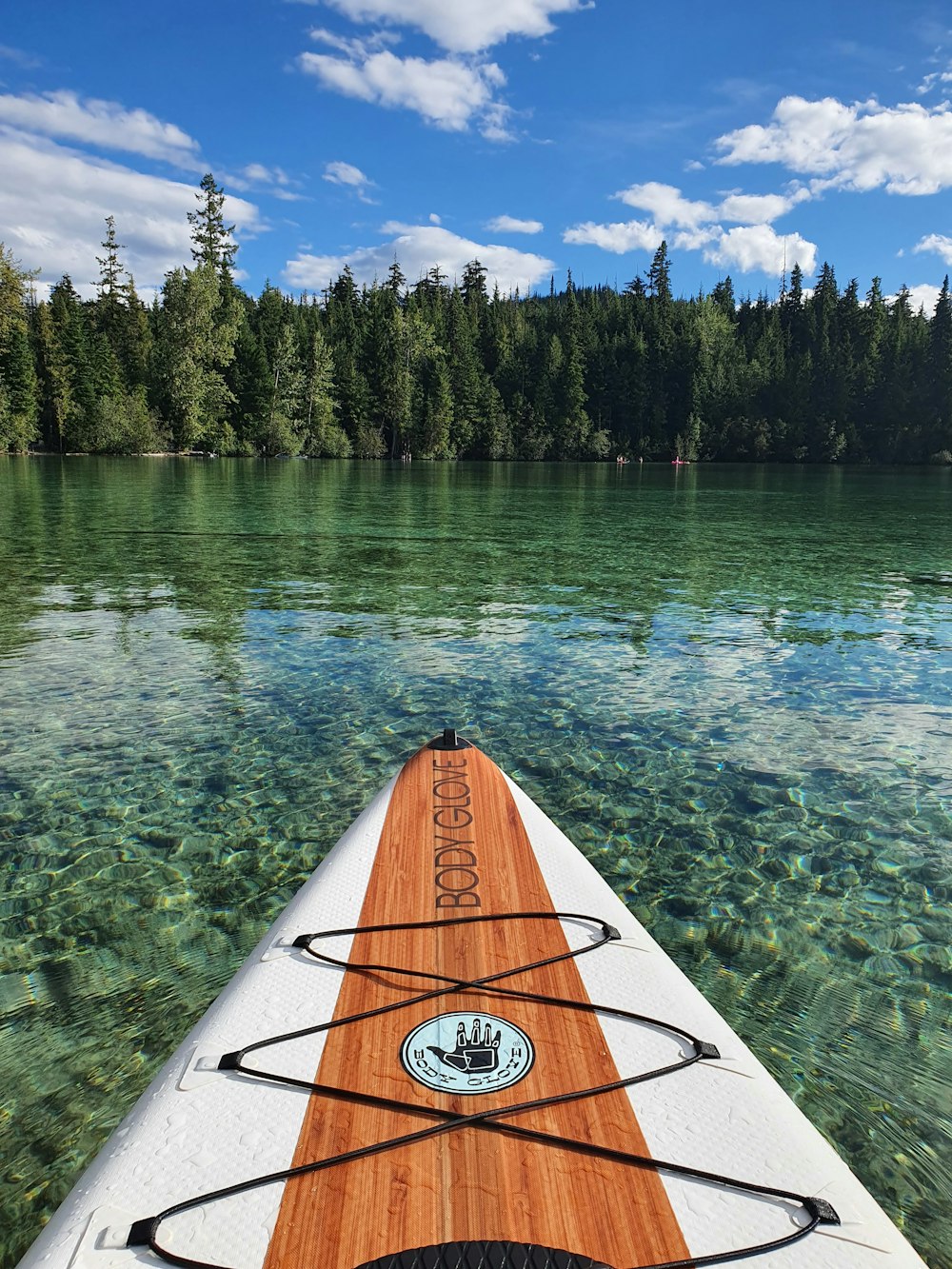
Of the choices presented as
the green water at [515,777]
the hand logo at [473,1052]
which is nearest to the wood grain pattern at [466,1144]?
the hand logo at [473,1052]

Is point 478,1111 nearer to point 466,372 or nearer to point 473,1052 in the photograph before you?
point 473,1052

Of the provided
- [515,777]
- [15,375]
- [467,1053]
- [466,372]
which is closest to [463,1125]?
[467,1053]

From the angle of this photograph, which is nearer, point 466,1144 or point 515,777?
point 466,1144

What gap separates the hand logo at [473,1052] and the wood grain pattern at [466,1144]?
121mm

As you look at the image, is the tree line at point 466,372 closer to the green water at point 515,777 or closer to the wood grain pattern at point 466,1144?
the green water at point 515,777

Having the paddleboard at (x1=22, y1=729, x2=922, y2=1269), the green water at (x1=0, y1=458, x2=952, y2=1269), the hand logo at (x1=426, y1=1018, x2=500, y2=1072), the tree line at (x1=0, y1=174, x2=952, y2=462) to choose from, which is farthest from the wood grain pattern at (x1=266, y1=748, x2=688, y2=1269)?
the tree line at (x1=0, y1=174, x2=952, y2=462)

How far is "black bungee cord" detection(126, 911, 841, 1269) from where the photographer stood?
2.14 m

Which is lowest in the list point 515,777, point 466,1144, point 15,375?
point 515,777

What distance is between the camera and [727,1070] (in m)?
2.79

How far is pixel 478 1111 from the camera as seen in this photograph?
252 cm

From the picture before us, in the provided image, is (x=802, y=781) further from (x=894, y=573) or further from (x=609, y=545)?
(x=609, y=545)

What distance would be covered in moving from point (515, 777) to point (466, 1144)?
4.09m

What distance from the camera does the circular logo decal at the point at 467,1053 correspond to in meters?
2.65

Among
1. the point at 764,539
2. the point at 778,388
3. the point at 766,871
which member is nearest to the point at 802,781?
the point at 766,871
